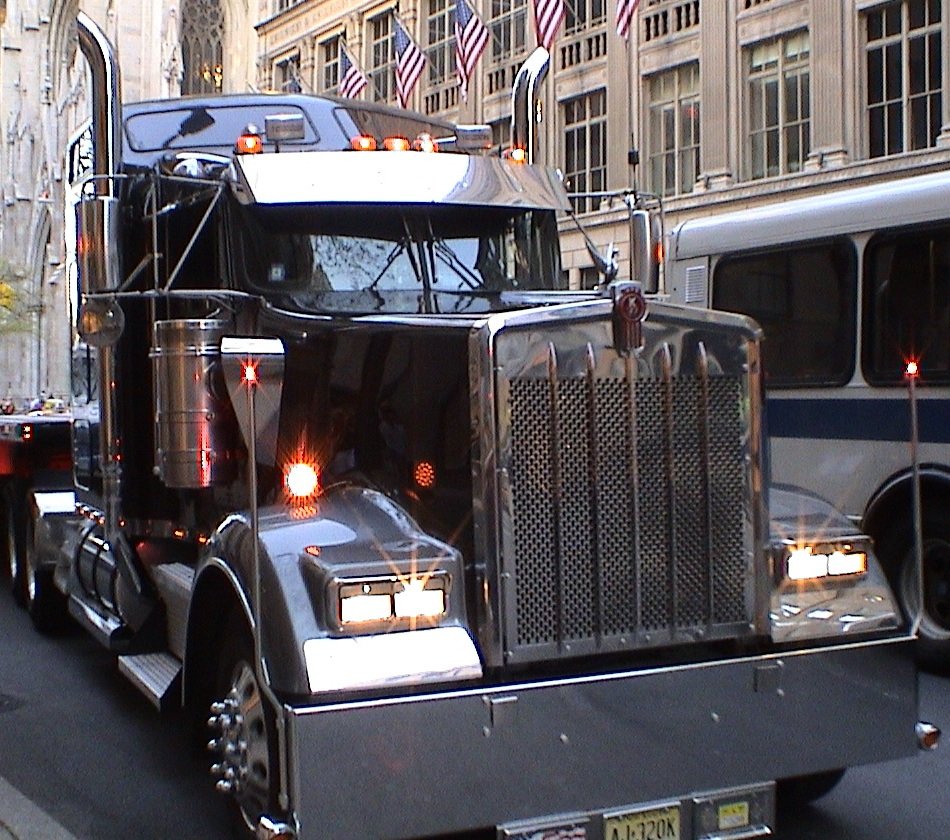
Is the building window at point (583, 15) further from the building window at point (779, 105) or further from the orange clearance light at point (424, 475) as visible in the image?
the orange clearance light at point (424, 475)

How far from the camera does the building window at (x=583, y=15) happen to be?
2819 centimetres

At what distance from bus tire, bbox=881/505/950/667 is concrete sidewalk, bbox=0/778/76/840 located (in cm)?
561

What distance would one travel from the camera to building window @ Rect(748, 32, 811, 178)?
23359 millimetres

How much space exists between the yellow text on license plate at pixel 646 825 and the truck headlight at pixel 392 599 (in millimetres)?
956

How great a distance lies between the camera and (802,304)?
10.2 meters

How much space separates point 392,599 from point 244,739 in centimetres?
92

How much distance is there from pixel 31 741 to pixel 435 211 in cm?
388

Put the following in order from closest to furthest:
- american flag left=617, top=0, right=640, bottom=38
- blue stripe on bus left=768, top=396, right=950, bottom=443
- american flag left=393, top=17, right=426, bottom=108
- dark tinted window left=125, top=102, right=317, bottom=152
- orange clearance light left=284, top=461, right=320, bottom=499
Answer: orange clearance light left=284, top=461, right=320, bottom=499
dark tinted window left=125, top=102, right=317, bottom=152
blue stripe on bus left=768, top=396, right=950, bottom=443
american flag left=617, top=0, right=640, bottom=38
american flag left=393, top=17, right=426, bottom=108

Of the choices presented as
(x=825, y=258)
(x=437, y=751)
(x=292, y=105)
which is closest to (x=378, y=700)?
(x=437, y=751)

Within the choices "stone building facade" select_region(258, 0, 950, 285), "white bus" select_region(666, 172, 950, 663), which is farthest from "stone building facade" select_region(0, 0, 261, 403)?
"white bus" select_region(666, 172, 950, 663)

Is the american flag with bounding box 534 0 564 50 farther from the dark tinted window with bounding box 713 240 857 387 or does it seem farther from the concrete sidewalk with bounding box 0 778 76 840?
the concrete sidewalk with bounding box 0 778 76 840

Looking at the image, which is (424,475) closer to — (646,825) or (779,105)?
(646,825)

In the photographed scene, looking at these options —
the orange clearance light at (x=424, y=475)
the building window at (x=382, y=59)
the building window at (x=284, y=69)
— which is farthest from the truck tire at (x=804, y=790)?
the building window at (x=284, y=69)

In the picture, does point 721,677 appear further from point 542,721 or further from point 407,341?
point 407,341
